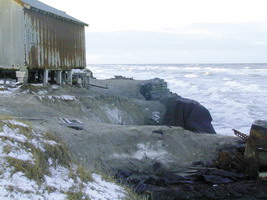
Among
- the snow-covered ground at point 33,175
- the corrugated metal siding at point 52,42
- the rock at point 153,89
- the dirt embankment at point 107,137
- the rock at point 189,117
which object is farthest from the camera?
the rock at point 153,89

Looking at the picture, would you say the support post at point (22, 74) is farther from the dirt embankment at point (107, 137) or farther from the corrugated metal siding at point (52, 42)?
the dirt embankment at point (107, 137)

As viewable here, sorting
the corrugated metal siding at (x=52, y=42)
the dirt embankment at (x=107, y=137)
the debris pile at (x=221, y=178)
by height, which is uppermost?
the corrugated metal siding at (x=52, y=42)

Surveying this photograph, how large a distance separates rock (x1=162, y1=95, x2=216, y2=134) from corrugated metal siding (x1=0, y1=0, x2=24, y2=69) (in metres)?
8.71

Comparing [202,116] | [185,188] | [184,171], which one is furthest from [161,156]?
[202,116]

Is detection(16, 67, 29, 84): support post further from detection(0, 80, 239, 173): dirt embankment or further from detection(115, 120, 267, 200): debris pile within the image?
detection(115, 120, 267, 200): debris pile

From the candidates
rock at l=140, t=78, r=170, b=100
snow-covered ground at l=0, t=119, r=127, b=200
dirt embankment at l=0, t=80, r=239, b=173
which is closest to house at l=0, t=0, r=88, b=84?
dirt embankment at l=0, t=80, r=239, b=173

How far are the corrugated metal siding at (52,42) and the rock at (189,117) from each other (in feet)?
22.0

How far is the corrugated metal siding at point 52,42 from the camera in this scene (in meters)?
18.0

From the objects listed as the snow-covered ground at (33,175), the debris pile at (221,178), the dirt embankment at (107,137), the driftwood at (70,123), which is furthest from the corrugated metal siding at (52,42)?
the debris pile at (221,178)

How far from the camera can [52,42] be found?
19.6 metres

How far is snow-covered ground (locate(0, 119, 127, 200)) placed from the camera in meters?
7.00

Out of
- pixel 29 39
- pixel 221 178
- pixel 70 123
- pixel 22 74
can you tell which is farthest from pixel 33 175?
pixel 29 39

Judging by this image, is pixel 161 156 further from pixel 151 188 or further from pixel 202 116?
pixel 202 116

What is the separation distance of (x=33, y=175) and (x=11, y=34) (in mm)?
12247
